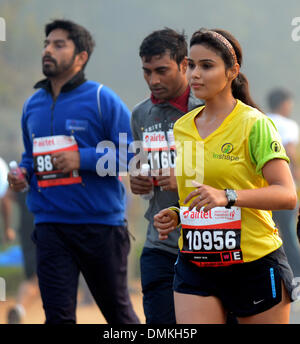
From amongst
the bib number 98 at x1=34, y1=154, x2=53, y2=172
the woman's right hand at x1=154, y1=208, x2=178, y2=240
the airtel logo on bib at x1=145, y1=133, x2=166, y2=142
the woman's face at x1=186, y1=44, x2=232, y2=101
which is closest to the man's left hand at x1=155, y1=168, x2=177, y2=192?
the airtel logo on bib at x1=145, y1=133, x2=166, y2=142

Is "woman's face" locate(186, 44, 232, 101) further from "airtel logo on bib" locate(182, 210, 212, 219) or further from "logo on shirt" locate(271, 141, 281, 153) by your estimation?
"airtel logo on bib" locate(182, 210, 212, 219)

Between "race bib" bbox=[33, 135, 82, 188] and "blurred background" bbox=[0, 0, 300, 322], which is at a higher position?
"blurred background" bbox=[0, 0, 300, 322]

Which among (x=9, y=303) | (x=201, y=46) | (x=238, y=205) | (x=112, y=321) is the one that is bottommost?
(x=9, y=303)

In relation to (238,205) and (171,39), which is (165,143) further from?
(238,205)

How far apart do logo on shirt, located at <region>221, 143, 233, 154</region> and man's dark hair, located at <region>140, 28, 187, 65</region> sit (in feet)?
4.36

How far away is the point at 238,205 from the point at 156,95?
5.03 ft

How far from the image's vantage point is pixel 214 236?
3639 mm

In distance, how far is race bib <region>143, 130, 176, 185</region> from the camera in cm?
469

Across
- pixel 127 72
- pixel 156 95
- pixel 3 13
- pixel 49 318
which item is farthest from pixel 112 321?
pixel 3 13

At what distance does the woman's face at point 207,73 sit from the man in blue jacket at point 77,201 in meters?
1.65

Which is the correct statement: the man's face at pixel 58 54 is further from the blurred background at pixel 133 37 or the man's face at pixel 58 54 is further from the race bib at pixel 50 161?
the blurred background at pixel 133 37

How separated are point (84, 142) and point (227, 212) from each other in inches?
77.1

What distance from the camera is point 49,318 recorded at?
5.19 m

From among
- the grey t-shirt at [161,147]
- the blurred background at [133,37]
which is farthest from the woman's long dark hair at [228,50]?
the blurred background at [133,37]
